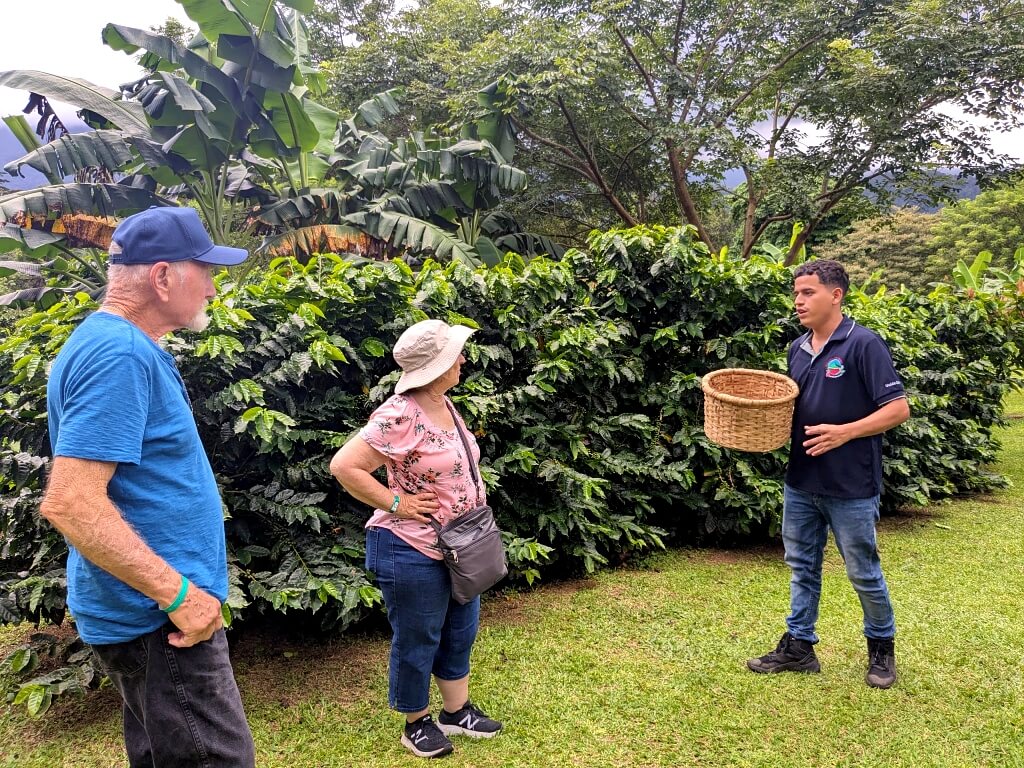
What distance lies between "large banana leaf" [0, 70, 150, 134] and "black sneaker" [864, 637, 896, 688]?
345 inches

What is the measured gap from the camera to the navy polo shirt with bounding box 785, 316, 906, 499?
3.23 m

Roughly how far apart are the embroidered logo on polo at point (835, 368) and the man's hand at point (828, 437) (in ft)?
0.79

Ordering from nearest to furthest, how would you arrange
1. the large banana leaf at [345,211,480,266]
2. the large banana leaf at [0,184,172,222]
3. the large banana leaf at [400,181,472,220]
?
1. the large banana leaf at [0,184,172,222]
2. the large banana leaf at [345,211,480,266]
3. the large banana leaf at [400,181,472,220]

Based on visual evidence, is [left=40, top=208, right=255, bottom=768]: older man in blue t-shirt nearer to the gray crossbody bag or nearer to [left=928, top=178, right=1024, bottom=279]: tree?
the gray crossbody bag

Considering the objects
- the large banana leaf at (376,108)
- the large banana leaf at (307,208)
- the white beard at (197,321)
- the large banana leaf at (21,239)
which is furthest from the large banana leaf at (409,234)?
the white beard at (197,321)

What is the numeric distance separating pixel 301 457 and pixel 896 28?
1369cm

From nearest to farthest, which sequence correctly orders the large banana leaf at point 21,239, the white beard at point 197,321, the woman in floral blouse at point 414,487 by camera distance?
1. the white beard at point 197,321
2. the woman in floral blouse at point 414,487
3. the large banana leaf at point 21,239

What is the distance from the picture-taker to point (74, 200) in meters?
7.49

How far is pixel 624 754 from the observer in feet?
9.78

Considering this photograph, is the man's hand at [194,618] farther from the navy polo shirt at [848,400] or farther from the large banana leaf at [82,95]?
the large banana leaf at [82,95]

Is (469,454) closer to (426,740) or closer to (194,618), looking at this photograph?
(426,740)

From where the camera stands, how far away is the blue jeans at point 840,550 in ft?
10.8

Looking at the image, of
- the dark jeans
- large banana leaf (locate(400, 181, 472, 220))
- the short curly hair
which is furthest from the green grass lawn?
large banana leaf (locate(400, 181, 472, 220))

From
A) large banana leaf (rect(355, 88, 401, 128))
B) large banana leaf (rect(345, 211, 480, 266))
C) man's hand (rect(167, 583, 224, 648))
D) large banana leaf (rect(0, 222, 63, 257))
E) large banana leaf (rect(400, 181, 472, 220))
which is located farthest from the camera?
large banana leaf (rect(355, 88, 401, 128))
